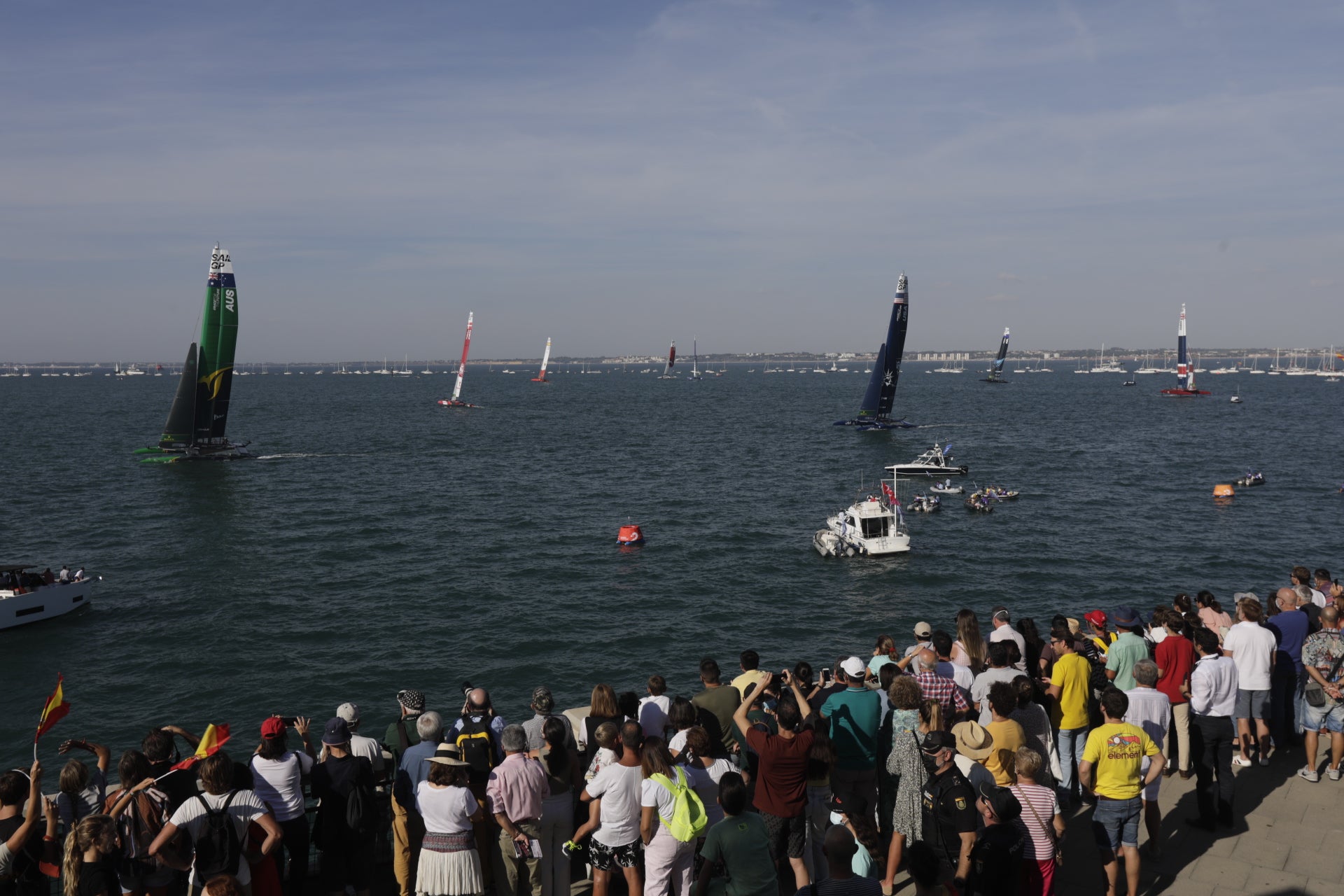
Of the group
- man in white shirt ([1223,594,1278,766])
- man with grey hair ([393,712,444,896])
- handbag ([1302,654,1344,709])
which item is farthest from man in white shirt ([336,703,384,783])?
handbag ([1302,654,1344,709])

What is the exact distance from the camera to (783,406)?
492ft

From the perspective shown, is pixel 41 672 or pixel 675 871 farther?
pixel 41 672

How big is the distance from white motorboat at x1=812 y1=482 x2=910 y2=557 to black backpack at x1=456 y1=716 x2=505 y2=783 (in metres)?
30.8

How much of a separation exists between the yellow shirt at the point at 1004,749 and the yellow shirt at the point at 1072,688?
173cm

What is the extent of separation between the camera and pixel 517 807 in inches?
287

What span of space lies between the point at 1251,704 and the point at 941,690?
4014mm

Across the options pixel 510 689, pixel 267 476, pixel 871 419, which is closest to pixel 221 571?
pixel 510 689

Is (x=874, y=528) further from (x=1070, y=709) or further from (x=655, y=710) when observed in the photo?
(x=655, y=710)

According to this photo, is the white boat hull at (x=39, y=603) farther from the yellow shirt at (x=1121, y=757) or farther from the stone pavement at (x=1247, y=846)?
the yellow shirt at (x=1121, y=757)

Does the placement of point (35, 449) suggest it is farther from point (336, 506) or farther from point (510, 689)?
point (510, 689)

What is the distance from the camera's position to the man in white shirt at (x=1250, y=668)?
988cm

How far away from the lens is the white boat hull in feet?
91.8

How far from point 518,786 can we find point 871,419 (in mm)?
94084

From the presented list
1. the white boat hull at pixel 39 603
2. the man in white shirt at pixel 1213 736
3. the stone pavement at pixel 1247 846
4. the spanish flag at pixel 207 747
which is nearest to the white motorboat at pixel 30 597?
the white boat hull at pixel 39 603
